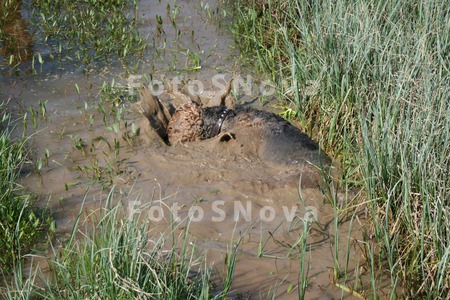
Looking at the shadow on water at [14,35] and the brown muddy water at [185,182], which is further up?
the shadow on water at [14,35]

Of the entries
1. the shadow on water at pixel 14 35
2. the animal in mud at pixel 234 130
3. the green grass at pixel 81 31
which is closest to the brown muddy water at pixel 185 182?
the animal in mud at pixel 234 130

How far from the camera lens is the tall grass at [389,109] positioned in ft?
11.7

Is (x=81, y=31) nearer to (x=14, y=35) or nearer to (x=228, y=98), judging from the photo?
(x=14, y=35)

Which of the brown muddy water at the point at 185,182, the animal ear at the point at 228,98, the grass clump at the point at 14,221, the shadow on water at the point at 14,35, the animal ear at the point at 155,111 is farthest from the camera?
the shadow on water at the point at 14,35

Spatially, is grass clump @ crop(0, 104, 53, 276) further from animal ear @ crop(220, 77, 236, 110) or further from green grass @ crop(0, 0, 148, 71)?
green grass @ crop(0, 0, 148, 71)

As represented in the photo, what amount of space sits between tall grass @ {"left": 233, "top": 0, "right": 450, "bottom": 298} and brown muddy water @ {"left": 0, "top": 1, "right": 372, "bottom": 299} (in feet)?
1.01

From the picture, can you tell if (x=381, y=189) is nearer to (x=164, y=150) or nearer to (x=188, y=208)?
(x=188, y=208)

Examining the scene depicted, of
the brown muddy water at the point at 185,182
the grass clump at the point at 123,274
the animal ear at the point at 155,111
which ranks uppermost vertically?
the grass clump at the point at 123,274

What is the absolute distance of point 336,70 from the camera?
4.91m

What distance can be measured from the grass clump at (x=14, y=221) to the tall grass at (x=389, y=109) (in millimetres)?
1880

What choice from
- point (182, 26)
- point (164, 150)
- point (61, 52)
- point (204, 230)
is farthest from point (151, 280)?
point (182, 26)

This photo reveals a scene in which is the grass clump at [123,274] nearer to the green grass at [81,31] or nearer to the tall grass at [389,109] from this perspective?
the tall grass at [389,109]

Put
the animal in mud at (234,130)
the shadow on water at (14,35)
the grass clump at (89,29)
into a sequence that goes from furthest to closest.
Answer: the grass clump at (89,29) < the shadow on water at (14,35) < the animal in mud at (234,130)

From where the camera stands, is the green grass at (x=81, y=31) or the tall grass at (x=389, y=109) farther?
the green grass at (x=81, y=31)
